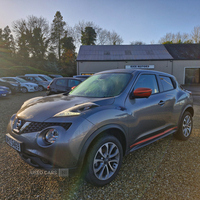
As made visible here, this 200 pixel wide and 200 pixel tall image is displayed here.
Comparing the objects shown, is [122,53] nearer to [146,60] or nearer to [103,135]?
[146,60]

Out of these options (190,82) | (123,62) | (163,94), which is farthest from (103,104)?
(190,82)

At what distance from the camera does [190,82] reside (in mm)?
28094

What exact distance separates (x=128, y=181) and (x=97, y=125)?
1.11 metres

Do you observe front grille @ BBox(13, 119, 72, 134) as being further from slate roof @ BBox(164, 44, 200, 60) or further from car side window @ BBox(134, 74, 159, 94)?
slate roof @ BBox(164, 44, 200, 60)

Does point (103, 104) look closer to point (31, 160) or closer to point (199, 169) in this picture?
point (31, 160)

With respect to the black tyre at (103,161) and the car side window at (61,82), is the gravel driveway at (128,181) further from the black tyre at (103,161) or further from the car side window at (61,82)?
the car side window at (61,82)

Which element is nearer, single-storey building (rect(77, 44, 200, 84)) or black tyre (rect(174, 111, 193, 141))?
black tyre (rect(174, 111, 193, 141))

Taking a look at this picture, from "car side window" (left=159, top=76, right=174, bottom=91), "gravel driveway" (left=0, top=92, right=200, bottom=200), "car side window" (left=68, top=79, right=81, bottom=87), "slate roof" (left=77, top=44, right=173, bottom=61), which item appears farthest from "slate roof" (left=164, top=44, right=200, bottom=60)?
"gravel driveway" (left=0, top=92, right=200, bottom=200)

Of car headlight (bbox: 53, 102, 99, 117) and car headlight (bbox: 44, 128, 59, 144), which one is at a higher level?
car headlight (bbox: 53, 102, 99, 117)

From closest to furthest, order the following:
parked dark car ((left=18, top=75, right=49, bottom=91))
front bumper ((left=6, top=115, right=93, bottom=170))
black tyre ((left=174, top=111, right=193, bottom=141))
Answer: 1. front bumper ((left=6, top=115, right=93, bottom=170))
2. black tyre ((left=174, top=111, right=193, bottom=141))
3. parked dark car ((left=18, top=75, right=49, bottom=91))

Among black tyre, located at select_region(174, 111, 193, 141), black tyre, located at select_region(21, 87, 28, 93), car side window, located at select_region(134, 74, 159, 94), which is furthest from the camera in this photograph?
black tyre, located at select_region(21, 87, 28, 93)

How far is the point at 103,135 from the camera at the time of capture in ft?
8.11

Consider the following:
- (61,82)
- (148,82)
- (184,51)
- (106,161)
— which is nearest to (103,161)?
(106,161)

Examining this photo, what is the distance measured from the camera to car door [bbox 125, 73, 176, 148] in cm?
285
